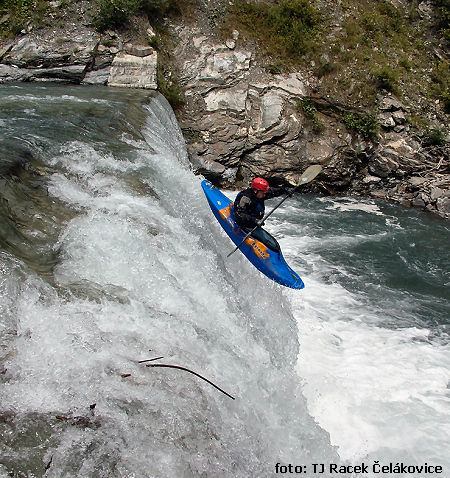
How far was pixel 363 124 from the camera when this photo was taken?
12.4 meters

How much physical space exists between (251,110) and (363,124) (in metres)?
2.98

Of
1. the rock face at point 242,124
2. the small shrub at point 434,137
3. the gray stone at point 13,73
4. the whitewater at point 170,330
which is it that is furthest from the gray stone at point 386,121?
the gray stone at point 13,73

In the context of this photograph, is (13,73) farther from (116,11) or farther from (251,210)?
(251,210)

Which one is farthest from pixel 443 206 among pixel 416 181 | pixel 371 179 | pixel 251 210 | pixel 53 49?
pixel 53 49

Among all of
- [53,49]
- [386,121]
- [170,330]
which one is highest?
[170,330]

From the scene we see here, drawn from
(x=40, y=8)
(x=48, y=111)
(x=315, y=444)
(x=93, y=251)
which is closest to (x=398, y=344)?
(x=315, y=444)

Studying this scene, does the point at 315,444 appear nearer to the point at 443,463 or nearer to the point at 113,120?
the point at 443,463

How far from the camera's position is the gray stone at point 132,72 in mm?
11508

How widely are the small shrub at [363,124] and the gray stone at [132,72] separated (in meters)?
5.12

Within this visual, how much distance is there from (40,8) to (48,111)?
5.50 meters

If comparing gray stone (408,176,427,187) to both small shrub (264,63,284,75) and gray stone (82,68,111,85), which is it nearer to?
small shrub (264,63,284,75)

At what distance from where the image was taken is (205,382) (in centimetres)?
354

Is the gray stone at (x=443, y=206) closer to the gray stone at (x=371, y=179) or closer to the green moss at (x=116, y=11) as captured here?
the gray stone at (x=371, y=179)

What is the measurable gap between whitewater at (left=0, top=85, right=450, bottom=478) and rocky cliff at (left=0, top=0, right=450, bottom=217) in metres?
2.88
